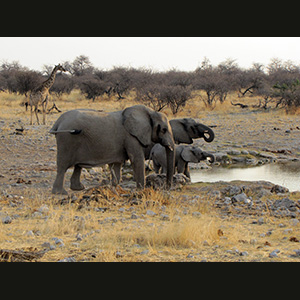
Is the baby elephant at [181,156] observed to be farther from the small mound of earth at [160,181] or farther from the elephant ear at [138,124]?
the elephant ear at [138,124]

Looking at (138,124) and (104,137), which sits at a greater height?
(138,124)

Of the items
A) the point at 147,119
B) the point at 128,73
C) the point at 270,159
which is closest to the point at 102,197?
the point at 147,119

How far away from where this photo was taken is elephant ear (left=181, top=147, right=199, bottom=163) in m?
11.3

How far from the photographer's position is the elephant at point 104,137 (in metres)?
9.26

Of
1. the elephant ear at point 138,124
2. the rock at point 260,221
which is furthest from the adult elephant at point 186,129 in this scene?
the rock at point 260,221

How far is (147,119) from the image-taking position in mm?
9727

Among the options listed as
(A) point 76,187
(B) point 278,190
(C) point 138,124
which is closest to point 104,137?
(C) point 138,124

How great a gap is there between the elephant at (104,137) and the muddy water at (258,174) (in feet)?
10.5

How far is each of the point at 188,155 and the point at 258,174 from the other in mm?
2938

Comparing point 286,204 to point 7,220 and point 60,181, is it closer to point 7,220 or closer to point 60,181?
point 60,181

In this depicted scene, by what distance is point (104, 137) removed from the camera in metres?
9.35

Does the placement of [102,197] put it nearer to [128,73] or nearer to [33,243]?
[33,243]

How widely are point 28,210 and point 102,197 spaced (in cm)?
130

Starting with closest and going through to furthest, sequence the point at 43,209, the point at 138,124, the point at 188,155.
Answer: the point at 43,209
the point at 138,124
the point at 188,155
